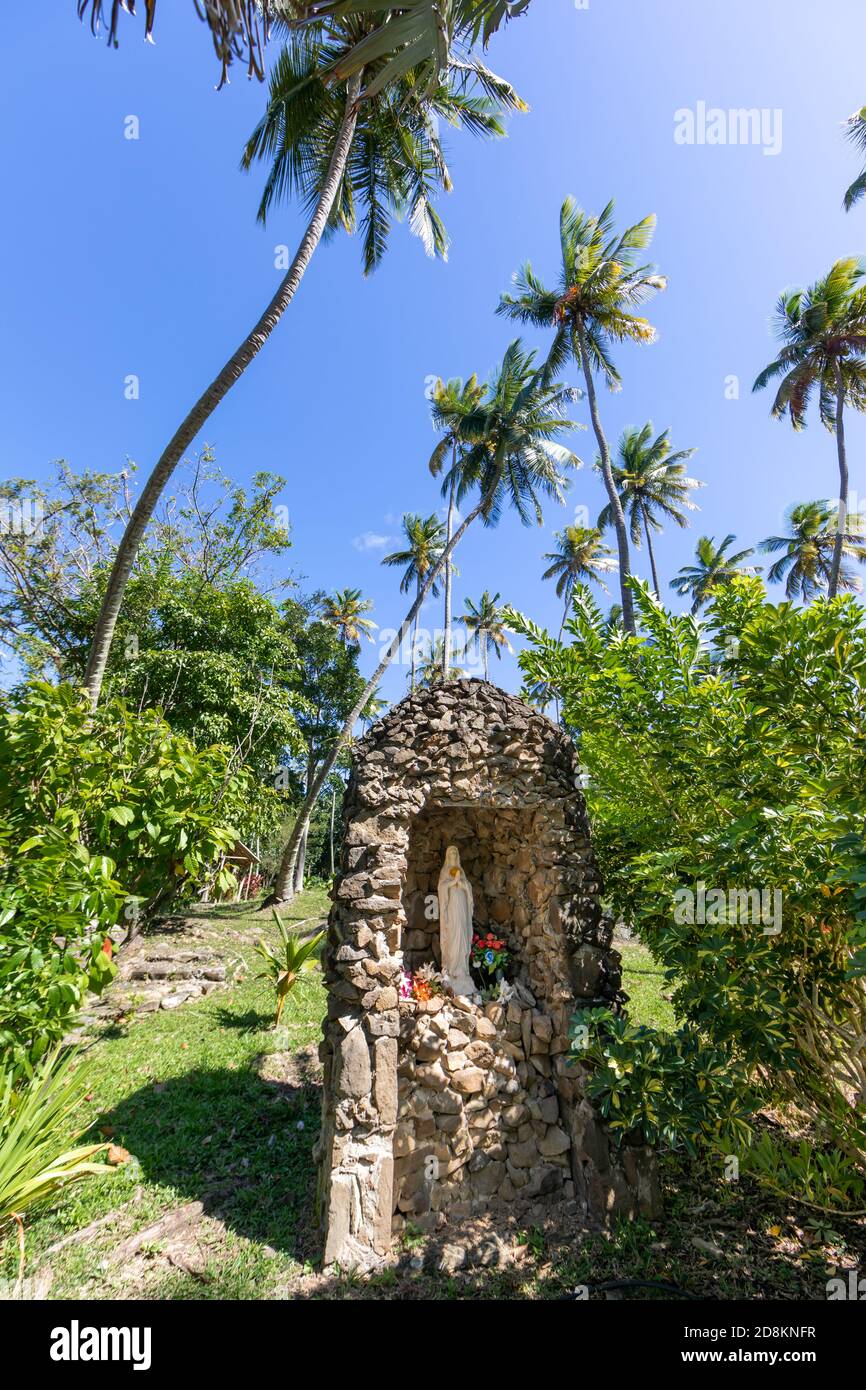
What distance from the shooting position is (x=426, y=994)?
5.07 m

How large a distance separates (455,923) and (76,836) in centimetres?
352

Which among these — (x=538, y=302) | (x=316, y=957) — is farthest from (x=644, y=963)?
(x=538, y=302)

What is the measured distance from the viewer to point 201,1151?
5133 millimetres

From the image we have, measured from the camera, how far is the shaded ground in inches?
147

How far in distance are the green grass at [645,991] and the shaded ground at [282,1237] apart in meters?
2.25

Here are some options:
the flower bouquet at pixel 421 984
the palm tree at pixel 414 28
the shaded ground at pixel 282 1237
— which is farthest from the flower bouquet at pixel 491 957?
the palm tree at pixel 414 28

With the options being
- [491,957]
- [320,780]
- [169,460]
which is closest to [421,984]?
[491,957]

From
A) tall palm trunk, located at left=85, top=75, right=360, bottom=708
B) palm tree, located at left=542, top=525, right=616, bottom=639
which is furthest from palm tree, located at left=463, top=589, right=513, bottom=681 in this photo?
tall palm trunk, located at left=85, top=75, right=360, bottom=708

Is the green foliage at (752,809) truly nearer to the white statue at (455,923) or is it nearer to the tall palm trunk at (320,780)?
the white statue at (455,923)

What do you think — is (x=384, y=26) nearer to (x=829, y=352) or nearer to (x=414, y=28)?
(x=414, y=28)

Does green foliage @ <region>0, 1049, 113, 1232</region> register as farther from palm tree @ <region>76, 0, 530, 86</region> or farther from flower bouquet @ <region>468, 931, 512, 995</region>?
palm tree @ <region>76, 0, 530, 86</region>

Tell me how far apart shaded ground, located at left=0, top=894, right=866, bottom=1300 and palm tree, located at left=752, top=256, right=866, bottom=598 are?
16.9 m

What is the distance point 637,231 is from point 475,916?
16776mm
